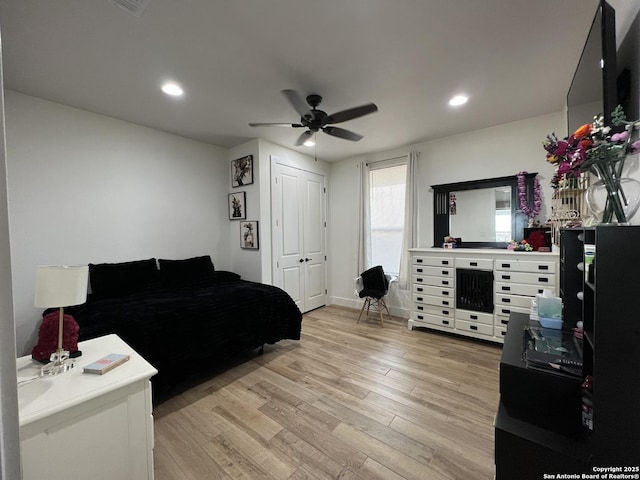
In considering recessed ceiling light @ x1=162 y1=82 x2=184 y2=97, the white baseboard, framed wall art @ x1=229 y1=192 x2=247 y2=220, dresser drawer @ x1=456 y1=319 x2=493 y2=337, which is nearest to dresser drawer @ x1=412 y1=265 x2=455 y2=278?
dresser drawer @ x1=456 y1=319 x2=493 y2=337

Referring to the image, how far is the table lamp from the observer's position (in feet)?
4.16

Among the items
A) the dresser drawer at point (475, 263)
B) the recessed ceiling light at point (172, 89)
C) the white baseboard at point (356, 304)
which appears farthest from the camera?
the white baseboard at point (356, 304)

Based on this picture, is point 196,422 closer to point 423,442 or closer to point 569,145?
point 423,442

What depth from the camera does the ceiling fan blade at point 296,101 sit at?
2.14 metres

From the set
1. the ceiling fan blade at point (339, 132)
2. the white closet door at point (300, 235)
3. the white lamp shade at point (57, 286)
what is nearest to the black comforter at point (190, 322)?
the white lamp shade at point (57, 286)

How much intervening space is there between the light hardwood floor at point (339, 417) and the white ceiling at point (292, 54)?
2.71 metres

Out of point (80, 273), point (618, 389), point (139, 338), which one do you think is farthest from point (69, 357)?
point (618, 389)

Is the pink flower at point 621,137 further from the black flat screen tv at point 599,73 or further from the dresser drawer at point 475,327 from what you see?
the dresser drawer at point 475,327

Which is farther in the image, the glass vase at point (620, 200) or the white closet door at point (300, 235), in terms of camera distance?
the white closet door at point (300, 235)

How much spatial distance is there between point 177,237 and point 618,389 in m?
4.11

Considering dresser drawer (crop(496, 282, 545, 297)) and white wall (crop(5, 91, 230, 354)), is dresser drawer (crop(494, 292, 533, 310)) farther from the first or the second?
white wall (crop(5, 91, 230, 354))

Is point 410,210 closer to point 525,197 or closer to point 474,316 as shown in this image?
point 525,197

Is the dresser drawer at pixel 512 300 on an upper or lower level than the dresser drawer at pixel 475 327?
upper

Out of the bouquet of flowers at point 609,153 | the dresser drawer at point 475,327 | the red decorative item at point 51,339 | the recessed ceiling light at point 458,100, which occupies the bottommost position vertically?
the dresser drawer at point 475,327
